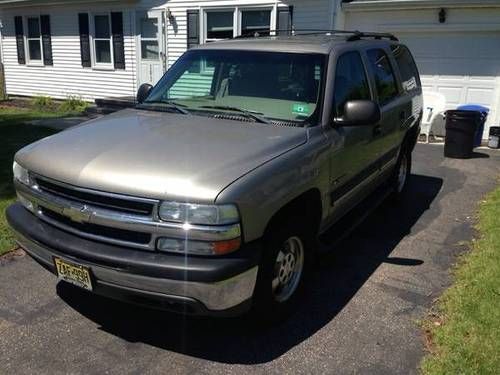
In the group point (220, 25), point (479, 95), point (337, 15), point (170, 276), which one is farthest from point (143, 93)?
point (220, 25)

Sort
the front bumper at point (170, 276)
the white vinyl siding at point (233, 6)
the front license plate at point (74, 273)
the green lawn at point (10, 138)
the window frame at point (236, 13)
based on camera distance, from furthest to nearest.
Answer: the window frame at point (236, 13) → the white vinyl siding at point (233, 6) → the green lawn at point (10, 138) → the front license plate at point (74, 273) → the front bumper at point (170, 276)

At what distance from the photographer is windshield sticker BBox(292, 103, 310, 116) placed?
12.7ft

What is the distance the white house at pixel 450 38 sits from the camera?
10.7 m

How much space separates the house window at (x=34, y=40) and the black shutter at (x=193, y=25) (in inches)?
261

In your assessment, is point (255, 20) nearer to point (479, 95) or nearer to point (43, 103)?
point (479, 95)

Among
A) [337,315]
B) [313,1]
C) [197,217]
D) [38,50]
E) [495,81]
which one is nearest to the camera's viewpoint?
[197,217]

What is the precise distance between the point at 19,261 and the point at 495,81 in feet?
32.9

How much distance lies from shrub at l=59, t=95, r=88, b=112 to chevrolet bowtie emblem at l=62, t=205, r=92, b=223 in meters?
13.2

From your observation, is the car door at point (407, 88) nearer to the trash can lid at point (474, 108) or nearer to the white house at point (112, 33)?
the trash can lid at point (474, 108)

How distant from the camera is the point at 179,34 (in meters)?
14.2

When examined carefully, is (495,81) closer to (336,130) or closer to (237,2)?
→ (237,2)

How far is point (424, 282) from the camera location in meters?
4.39

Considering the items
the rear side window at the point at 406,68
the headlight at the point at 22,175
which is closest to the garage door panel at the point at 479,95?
the rear side window at the point at 406,68

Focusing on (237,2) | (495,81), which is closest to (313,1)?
(237,2)
